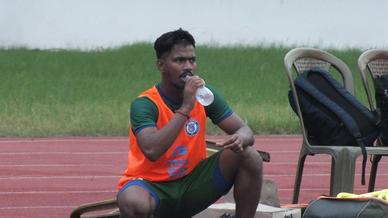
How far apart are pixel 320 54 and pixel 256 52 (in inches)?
466

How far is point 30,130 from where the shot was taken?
41.6 ft

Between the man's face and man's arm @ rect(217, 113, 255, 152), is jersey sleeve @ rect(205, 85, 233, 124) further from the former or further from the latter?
the man's face

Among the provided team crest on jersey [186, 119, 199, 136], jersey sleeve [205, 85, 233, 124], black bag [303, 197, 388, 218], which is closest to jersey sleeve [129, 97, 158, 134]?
team crest on jersey [186, 119, 199, 136]

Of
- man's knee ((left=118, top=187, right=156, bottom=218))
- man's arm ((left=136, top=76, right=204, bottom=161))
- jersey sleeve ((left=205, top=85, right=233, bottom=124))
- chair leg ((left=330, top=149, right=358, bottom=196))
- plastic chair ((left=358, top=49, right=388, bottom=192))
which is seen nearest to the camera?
man's knee ((left=118, top=187, right=156, bottom=218))

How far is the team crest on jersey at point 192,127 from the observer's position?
5934mm

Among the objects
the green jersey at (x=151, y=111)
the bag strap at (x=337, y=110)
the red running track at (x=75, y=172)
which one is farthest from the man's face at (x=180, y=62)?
the red running track at (x=75, y=172)

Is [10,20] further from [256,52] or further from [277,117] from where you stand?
[277,117]

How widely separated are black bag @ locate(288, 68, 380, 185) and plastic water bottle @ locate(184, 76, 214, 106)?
134 centimetres

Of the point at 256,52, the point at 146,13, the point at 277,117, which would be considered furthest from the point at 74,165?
the point at 256,52

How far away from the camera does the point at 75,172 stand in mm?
10203

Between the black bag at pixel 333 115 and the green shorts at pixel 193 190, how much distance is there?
1.33m

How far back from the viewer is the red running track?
8.75 meters

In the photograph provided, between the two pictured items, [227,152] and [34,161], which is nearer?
[227,152]

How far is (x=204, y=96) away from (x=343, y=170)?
5.02ft
